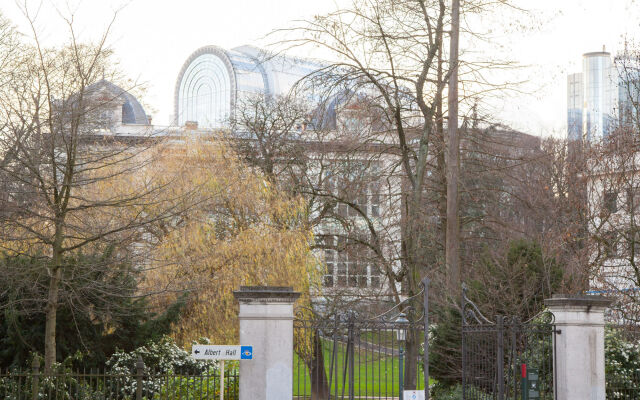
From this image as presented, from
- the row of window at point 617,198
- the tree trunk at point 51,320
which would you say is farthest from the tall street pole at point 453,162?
the tree trunk at point 51,320

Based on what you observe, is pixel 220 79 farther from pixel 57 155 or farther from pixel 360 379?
pixel 57 155

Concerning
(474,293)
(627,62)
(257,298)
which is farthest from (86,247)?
(627,62)

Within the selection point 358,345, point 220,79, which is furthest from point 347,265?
point 220,79

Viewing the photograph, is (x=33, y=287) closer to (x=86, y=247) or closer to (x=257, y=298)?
(x=86, y=247)

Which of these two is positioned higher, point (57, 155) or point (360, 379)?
point (57, 155)

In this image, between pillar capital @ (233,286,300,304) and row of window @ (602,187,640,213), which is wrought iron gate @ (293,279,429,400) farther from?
row of window @ (602,187,640,213)

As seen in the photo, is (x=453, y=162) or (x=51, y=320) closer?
(x=51, y=320)

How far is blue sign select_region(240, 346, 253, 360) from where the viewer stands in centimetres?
1098

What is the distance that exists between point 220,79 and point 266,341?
62.7 meters

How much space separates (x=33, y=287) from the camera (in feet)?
46.8

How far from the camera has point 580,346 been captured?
11.6 metres

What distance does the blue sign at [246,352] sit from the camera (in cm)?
1098

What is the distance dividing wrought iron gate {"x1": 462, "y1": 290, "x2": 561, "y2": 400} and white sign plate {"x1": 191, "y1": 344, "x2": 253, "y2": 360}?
333 cm

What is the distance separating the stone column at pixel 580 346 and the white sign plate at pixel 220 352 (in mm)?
4544
